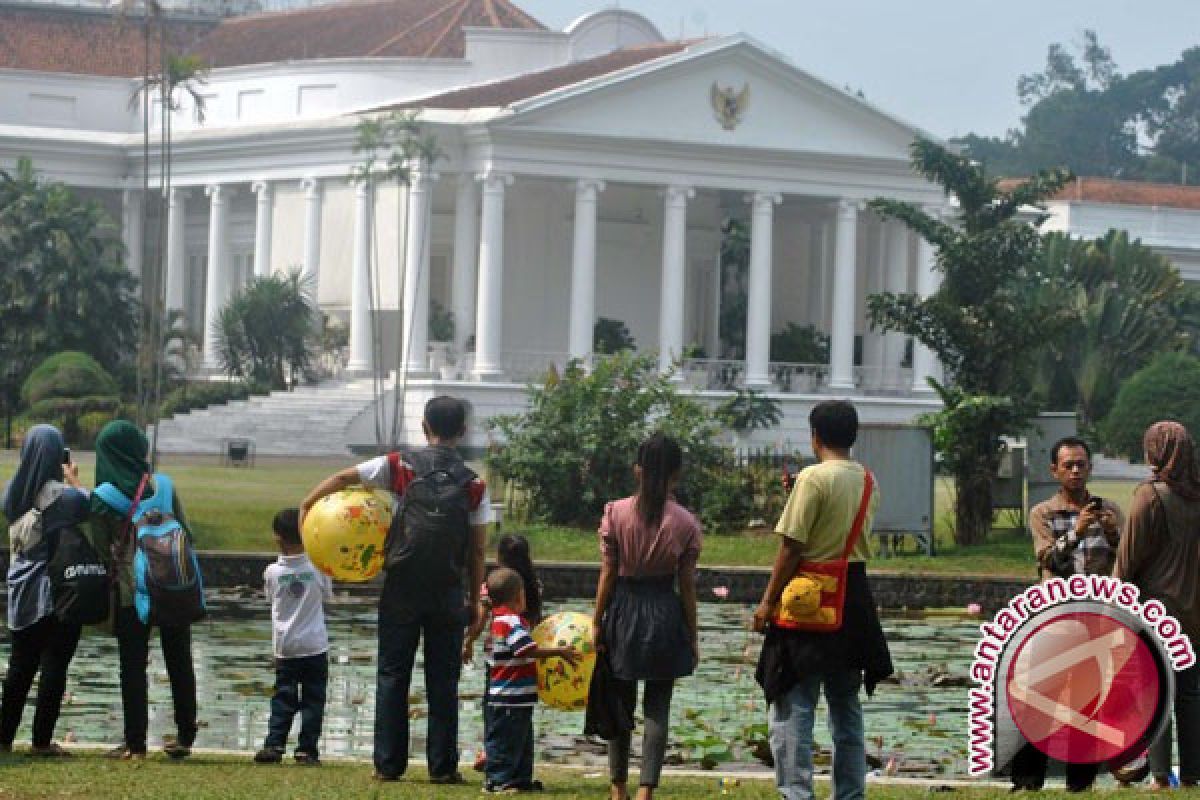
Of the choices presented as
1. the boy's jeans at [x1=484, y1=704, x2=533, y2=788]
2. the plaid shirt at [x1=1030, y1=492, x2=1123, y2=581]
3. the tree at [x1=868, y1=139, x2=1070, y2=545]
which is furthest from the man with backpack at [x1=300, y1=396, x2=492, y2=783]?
the tree at [x1=868, y1=139, x2=1070, y2=545]

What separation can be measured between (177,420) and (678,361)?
20.7 metres

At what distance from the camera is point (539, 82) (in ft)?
205

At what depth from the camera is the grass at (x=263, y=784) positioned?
12.9 m

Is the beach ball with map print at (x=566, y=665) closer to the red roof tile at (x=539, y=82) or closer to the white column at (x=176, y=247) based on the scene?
the red roof tile at (x=539, y=82)

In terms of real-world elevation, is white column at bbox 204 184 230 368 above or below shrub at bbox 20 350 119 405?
above

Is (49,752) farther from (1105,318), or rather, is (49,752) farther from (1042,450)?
(1105,318)

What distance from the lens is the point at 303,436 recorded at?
54531 millimetres

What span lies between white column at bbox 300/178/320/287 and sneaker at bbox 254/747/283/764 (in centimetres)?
4647

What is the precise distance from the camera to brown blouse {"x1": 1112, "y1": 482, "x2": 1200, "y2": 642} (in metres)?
13.3

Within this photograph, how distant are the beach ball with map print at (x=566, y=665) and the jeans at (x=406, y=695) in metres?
0.50

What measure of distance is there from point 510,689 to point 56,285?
44.4 meters

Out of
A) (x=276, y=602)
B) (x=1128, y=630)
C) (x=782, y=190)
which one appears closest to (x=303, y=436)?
(x=782, y=190)

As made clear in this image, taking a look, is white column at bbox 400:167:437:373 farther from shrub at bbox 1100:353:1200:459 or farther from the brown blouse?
the brown blouse

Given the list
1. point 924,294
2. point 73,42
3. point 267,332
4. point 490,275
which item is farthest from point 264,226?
point 73,42
